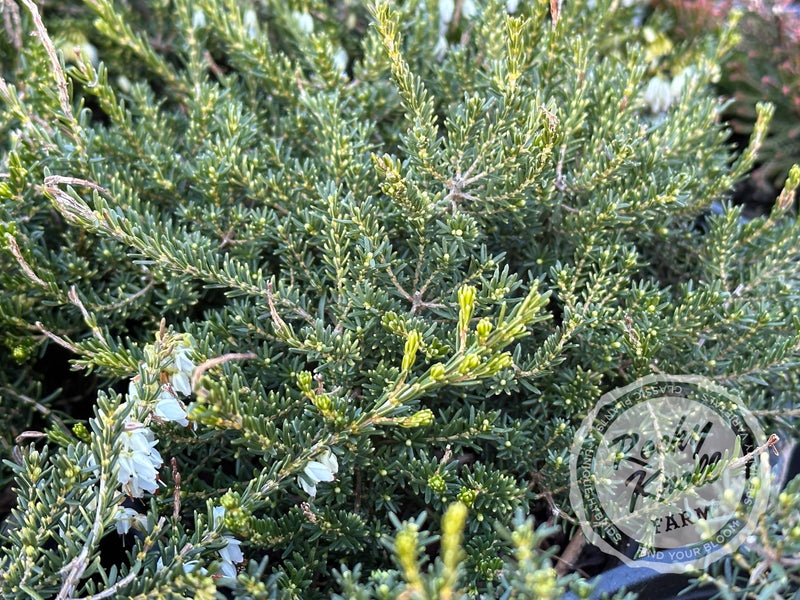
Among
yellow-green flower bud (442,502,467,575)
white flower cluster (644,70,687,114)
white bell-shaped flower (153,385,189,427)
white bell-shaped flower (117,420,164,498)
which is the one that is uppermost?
white flower cluster (644,70,687,114)

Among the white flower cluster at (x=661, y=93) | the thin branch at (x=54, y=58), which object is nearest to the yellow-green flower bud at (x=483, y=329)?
the thin branch at (x=54, y=58)

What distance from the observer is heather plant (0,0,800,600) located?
37.5 inches

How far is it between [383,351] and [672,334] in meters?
0.49

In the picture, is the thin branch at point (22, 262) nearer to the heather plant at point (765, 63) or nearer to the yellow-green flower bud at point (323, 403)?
the yellow-green flower bud at point (323, 403)

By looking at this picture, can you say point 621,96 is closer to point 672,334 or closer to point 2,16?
point 672,334

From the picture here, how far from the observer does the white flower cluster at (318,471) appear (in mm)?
956

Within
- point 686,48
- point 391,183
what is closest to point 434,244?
point 391,183

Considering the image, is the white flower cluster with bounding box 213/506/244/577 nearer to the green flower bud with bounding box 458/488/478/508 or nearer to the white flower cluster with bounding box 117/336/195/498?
the white flower cluster with bounding box 117/336/195/498

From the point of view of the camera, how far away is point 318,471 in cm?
96

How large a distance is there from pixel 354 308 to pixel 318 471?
28 centimetres


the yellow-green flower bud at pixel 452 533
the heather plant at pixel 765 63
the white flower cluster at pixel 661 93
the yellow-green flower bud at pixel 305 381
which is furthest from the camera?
the heather plant at pixel 765 63

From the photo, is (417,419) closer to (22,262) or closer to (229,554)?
(229,554)

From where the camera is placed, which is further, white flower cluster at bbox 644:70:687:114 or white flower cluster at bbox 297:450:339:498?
white flower cluster at bbox 644:70:687:114

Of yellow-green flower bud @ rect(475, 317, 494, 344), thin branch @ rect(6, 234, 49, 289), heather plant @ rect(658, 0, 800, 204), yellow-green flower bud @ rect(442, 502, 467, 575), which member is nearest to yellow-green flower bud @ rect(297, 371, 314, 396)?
yellow-green flower bud @ rect(475, 317, 494, 344)
